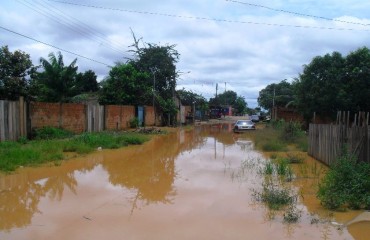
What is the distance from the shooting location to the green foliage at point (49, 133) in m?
19.3

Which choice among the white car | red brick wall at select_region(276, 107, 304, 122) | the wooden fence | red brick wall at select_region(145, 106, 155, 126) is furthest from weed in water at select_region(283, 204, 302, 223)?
red brick wall at select_region(276, 107, 304, 122)

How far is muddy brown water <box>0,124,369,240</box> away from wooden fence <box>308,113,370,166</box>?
891 mm

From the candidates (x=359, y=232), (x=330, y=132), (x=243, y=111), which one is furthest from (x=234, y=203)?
(x=243, y=111)

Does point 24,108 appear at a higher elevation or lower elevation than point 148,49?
lower

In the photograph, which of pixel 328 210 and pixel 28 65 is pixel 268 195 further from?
pixel 28 65

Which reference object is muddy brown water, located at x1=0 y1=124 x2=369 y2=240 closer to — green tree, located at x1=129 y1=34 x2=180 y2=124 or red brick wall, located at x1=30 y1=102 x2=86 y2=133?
red brick wall, located at x1=30 y1=102 x2=86 y2=133

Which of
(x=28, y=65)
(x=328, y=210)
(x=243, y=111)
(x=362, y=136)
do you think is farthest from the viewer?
(x=243, y=111)

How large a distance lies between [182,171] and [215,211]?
5230 mm

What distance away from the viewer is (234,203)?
27.3ft

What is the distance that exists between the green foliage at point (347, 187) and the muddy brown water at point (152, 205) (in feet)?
1.01

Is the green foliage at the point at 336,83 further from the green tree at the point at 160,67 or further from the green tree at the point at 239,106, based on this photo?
the green tree at the point at 239,106

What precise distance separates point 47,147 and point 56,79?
9433 mm

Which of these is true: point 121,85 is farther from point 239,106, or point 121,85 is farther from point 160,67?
point 239,106

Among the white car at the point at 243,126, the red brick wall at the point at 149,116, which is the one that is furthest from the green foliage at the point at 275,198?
the red brick wall at the point at 149,116
